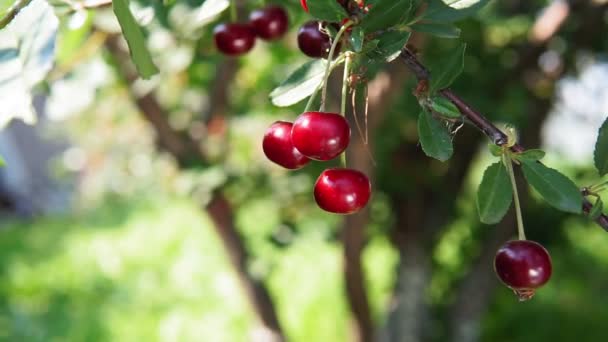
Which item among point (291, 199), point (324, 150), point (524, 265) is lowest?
point (291, 199)

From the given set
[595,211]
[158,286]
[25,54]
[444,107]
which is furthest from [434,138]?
[158,286]

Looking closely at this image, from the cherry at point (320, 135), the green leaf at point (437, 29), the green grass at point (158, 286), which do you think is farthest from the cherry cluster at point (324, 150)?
the green grass at point (158, 286)

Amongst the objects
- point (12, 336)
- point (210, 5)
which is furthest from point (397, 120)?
point (12, 336)

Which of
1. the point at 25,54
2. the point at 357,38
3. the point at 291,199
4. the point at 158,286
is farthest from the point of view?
the point at 158,286

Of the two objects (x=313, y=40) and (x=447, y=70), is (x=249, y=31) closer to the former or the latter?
(x=313, y=40)

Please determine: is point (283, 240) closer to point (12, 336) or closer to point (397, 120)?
point (397, 120)

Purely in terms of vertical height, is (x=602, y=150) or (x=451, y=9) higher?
(x=451, y=9)

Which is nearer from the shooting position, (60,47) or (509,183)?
(509,183)
